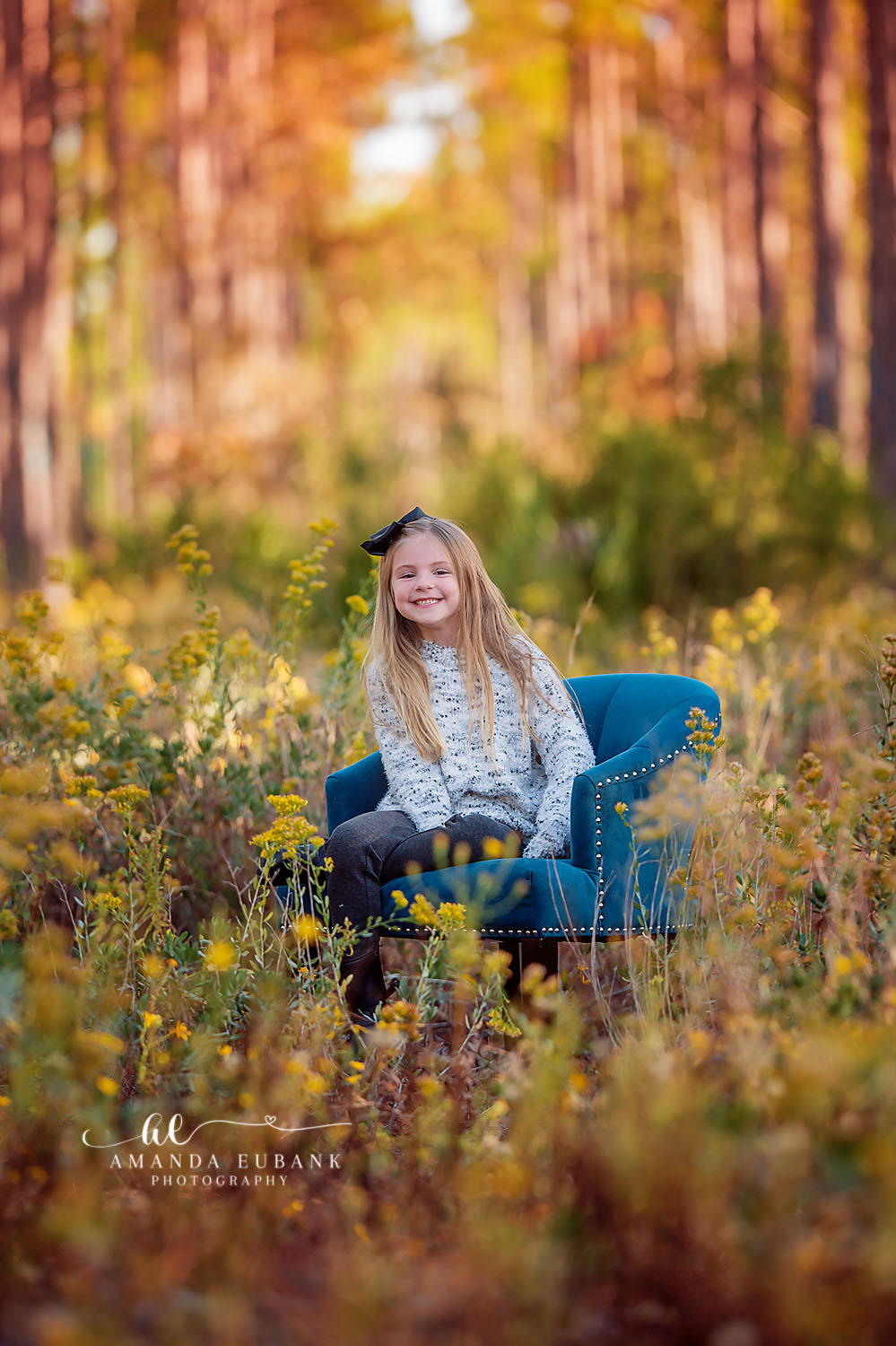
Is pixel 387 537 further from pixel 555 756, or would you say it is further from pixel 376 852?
pixel 376 852

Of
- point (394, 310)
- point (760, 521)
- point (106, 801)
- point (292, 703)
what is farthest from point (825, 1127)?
point (394, 310)

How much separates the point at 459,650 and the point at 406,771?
1.21 feet

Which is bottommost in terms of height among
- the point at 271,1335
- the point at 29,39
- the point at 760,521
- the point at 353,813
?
the point at 271,1335

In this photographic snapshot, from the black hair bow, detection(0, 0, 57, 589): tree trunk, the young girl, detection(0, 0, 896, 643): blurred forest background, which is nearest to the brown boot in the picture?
the young girl

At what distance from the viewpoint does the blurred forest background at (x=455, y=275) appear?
900 centimetres

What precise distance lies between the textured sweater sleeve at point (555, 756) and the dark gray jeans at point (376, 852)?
0.10 m

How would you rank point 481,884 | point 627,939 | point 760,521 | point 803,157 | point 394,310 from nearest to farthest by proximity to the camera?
point 481,884
point 627,939
point 760,521
point 803,157
point 394,310

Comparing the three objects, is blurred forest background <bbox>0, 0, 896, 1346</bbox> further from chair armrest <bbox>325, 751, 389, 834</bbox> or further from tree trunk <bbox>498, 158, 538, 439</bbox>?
tree trunk <bbox>498, 158, 538, 439</bbox>

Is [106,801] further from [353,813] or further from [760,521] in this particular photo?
[760,521]

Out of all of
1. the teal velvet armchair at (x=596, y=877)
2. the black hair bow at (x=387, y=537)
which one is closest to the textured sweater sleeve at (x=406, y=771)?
the teal velvet armchair at (x=596, y=877)

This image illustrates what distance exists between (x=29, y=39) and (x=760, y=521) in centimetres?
1130

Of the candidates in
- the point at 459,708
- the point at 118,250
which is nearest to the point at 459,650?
the point at 459,708

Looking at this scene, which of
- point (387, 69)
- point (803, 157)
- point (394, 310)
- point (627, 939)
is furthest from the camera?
point (394, 310)

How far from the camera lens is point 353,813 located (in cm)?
341
